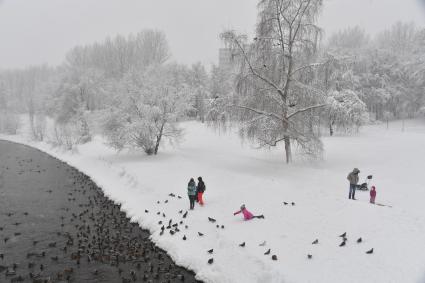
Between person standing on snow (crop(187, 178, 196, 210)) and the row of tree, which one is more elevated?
the row of tree

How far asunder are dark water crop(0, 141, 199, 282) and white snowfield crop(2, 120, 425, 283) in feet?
3.05

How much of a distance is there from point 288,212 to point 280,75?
11.6 metres

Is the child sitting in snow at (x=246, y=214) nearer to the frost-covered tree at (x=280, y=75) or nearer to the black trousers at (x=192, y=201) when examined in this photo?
the black trousers at (x=192, y=201)

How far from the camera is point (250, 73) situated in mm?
23078

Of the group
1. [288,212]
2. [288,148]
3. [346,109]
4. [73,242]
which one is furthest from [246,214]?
[346,109]

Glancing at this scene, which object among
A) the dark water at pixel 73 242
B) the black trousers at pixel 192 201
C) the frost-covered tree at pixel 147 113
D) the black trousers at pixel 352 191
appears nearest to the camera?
the dark water at pixel 73 242

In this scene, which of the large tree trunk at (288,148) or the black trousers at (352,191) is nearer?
the black trousers at (352,191)

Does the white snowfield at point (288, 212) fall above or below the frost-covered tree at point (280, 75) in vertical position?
below

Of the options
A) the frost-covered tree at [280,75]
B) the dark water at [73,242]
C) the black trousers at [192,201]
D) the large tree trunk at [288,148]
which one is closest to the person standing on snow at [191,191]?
the black trousers at [192,201]

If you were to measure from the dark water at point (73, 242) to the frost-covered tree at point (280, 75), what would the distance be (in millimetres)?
11170

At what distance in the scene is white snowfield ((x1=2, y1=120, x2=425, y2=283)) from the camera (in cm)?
1066

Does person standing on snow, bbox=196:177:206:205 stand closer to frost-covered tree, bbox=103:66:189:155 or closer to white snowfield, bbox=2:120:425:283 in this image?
white snowfield, bbox=2:120:425:283

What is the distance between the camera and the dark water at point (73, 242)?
37.8 feet

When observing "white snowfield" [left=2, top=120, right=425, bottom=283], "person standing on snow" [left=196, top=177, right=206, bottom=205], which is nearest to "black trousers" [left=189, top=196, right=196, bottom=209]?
"white snowfield" [left=2, top=120, right=425, bottom=283]
